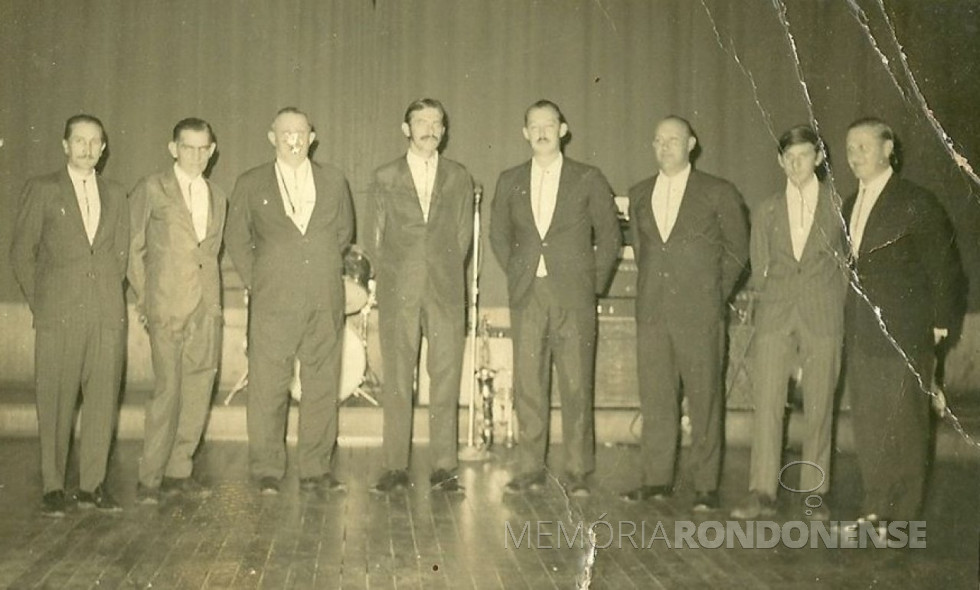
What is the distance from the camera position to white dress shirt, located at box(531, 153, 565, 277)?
4805 millimetres

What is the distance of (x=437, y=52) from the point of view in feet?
24.2

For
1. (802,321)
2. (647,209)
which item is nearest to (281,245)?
(647,209)

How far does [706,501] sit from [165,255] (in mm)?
2603

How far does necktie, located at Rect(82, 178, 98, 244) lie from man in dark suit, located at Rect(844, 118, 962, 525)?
3.15 meters

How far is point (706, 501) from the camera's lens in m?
4.44

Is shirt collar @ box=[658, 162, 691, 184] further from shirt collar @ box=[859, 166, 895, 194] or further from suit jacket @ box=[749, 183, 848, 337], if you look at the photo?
shirt collar @ box=[859, 166, 895, 194]

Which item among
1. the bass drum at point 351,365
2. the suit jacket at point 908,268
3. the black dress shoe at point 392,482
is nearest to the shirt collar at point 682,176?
the suit jacket at point 908,268

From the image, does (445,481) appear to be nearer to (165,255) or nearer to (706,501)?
(706,501)

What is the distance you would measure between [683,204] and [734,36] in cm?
342

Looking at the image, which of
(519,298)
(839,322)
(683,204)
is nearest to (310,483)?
(519,298)

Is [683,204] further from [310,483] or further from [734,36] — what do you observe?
[734,36]

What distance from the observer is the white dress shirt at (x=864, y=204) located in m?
4.11

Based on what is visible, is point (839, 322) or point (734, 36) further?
point (734, 36)

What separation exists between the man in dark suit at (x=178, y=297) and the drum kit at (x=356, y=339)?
1.33 m
